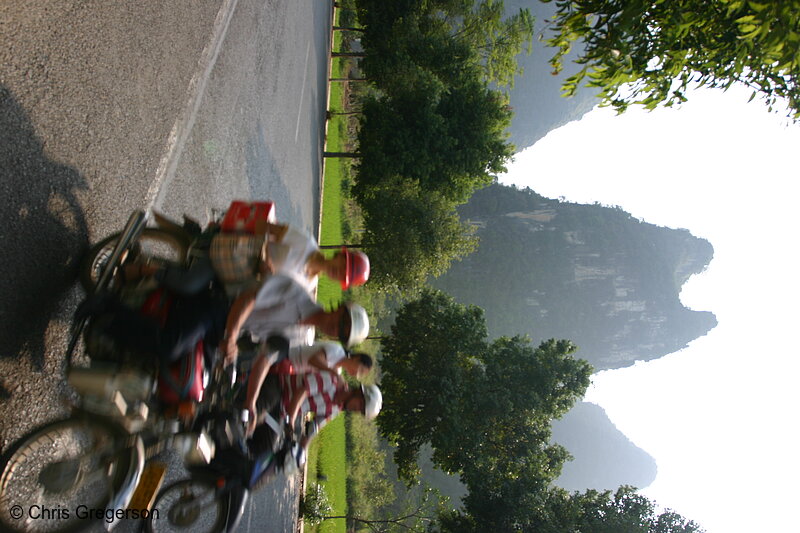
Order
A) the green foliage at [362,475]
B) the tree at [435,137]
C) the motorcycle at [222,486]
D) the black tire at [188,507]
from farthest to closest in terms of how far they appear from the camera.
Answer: the green foliage at [362,475] < the tree at [435,137] < the black tire at [188,507] < the motorcycle at [222,486]

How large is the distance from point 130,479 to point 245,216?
2.29 m

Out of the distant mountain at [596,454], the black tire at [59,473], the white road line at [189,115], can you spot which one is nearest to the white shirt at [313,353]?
the black tire at [59,473]

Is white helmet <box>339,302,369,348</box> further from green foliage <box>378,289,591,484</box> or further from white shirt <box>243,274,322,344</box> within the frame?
green foliage <box>378,289,591,484</box>

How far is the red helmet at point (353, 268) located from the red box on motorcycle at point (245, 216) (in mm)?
805

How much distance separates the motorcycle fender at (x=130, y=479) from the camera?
3.78m

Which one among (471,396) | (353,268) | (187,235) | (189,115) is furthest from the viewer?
(471,396)

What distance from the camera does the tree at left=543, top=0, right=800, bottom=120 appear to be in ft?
13.3

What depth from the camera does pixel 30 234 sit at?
3.90m

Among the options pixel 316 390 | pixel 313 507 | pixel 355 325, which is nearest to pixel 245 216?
pixel 355 325

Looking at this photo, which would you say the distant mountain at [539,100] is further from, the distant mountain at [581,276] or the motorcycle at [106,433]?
the motorcycle at [106,433]

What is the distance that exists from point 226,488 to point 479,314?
12.3m

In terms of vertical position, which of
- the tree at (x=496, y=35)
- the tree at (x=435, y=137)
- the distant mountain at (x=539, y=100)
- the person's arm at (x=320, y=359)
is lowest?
the person's arm at (x=320, y=359)

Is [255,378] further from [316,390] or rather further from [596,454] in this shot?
[596,454]

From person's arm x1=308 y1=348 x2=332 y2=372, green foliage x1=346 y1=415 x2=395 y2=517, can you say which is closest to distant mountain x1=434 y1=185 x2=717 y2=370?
green foliage x1=346 y1=415 x2=395 y2=517
